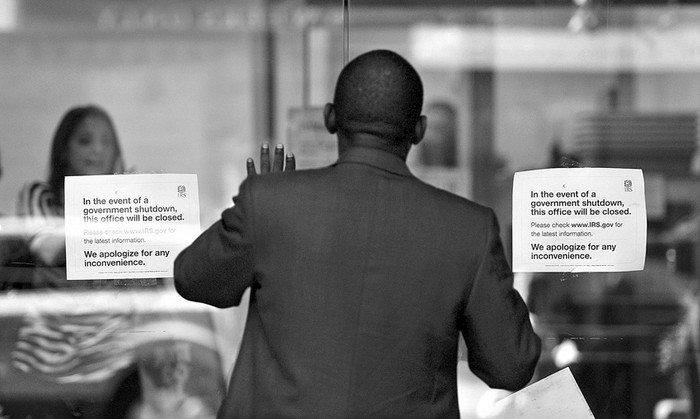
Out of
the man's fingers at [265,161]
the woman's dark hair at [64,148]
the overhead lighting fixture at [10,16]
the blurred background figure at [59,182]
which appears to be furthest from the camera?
the overhead lighting fixture at [10,16]

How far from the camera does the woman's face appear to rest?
2.99 metres

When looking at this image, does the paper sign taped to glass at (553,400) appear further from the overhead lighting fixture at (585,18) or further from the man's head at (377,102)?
the overhead lighting fixture at (585,18)

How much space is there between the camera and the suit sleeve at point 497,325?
1984 mm

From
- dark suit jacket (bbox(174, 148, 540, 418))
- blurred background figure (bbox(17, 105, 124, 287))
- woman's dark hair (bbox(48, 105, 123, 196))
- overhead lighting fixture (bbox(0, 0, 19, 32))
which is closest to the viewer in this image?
dark suit jacket (bbox(174, 148, 540, 418))

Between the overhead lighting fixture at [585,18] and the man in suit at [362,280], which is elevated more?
the overhead lighting fixture at [585,18]

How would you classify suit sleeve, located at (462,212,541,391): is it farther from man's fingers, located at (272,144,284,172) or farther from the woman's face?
the woman's face

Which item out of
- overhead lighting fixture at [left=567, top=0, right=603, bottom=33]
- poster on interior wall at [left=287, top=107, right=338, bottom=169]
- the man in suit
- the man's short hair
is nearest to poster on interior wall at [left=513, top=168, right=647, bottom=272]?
the man in suit

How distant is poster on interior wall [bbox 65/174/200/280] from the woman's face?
0.67ft

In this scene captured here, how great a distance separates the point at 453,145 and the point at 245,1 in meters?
1.64

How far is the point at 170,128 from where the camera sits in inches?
244

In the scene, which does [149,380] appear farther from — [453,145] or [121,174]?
[453,145]

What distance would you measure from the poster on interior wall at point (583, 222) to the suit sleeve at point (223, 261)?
942 mm

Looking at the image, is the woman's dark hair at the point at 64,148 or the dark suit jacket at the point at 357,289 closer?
the dark suit jacket at the point at 357,289

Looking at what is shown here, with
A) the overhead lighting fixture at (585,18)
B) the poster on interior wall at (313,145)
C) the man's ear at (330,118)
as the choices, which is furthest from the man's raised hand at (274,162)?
the overhead lighting fixture at (585,18)
